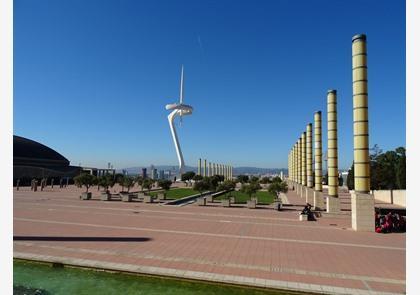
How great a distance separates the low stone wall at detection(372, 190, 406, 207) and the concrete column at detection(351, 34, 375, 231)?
16580 mm

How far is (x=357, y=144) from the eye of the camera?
18.3m

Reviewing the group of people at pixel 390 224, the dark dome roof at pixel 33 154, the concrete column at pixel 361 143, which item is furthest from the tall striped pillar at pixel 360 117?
the dark dome roof at pixel 33 154

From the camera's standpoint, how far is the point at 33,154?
275ft

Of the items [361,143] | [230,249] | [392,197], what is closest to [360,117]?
[361,143]

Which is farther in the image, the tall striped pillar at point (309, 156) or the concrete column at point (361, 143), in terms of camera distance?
the tall striped pillar at point (309, 156)

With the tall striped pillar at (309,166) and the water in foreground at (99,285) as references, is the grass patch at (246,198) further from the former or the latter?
the water in foreground at (99,285)

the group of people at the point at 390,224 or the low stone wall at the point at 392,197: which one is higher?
→ the group of people at the point at 390,224

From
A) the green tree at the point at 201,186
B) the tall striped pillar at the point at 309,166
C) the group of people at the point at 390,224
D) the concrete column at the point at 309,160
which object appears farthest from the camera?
the green tree at the point at 201,186

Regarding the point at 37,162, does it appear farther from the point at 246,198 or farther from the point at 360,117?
the point at 360,117

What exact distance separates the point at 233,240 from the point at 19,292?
26.8ft

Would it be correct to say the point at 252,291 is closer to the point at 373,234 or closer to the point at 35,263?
the point at 35,263

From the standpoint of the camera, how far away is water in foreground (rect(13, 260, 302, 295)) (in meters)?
8.21

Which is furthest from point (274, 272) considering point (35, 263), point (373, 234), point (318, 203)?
point (318, 203)

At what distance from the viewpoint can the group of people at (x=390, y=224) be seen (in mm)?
16984
